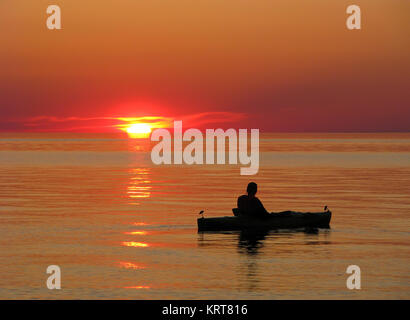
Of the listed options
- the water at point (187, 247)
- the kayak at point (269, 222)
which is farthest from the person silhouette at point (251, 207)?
the water at point (187, 247)

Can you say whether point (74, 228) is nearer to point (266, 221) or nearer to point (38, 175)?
point (266, 221)

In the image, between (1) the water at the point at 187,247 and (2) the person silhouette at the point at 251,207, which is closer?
(1) the water at the point at 187,247

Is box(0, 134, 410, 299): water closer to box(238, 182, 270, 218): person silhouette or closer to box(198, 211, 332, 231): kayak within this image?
box(198, 211, 332, 231): kayak

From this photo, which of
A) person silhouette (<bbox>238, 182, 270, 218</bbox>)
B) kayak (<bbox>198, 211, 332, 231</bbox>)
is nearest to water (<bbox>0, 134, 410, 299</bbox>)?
kayak (<bbox>198, 211, 332, 231</bbox>)

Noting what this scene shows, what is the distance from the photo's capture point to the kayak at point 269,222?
29.6 metres

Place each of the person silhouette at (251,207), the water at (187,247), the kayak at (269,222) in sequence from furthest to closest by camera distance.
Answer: the kayak at (269,222), the person silhouette at (251,207), the water at (187,247)

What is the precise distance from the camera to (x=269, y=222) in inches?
1180

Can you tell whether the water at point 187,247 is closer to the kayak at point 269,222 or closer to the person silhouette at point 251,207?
the kayak at point 269,222

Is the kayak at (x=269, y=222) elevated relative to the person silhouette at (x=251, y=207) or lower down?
lower down

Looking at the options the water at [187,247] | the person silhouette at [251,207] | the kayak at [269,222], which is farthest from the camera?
the kayak at [269,222]

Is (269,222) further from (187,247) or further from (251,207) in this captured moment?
(187,247)

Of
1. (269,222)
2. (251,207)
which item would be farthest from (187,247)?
(269,222)

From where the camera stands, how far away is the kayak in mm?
29609
